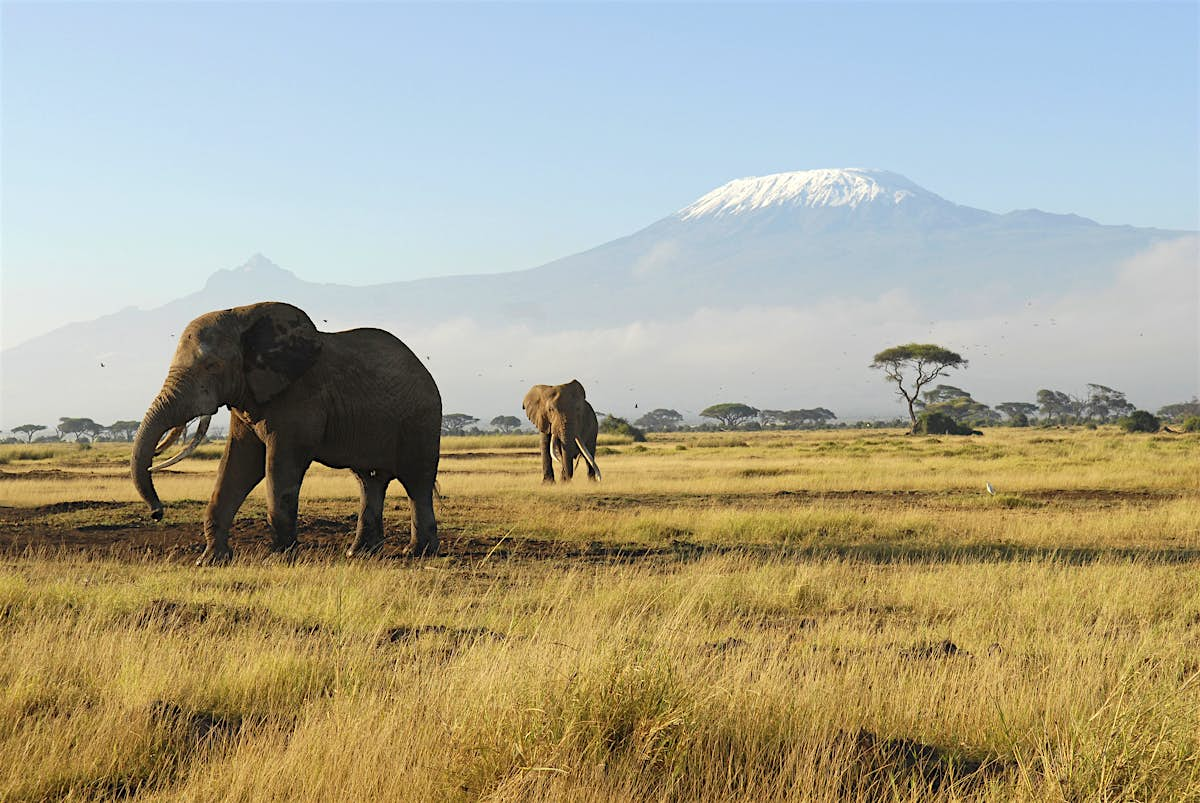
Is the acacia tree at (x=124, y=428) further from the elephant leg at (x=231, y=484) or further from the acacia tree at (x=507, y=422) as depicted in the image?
the elephant leg at (x=231, y=484)

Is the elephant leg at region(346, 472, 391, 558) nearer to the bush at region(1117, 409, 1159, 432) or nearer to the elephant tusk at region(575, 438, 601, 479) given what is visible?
the elephant tusk at region(575, 438, 601, 479)

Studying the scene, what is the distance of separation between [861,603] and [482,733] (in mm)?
5980

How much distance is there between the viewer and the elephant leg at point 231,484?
12938 mm

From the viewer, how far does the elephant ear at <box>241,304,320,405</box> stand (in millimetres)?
12977

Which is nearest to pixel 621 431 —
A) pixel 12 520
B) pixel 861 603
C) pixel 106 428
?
pixel 12 520

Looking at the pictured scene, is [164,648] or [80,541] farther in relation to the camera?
[80,541]

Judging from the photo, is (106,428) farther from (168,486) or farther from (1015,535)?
(1015,535)

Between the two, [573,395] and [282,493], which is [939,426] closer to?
[573,395]

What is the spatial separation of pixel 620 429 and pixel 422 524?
64.1 meters

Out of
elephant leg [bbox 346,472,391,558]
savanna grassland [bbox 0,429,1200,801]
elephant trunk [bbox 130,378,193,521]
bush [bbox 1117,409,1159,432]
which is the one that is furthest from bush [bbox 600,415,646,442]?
elephant trunk [bbox 130,378,193,521]

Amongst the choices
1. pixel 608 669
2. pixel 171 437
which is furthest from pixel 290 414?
pixel 608 669

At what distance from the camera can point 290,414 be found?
1323 cm

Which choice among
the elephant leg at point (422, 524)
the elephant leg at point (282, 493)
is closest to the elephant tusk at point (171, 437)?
the elephant leg at point (282, 493)

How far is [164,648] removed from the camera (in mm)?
6715
